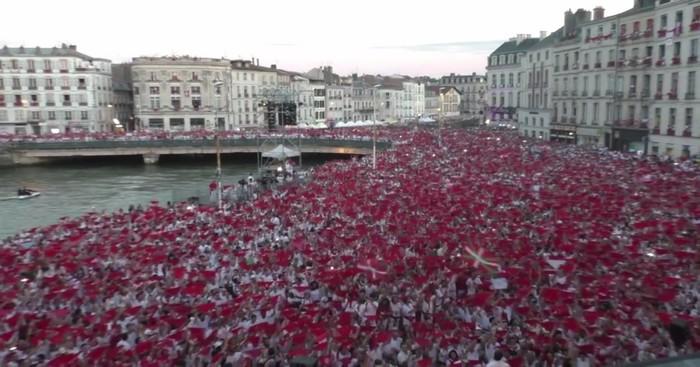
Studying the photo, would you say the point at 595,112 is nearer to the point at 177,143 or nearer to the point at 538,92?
the point at 538,92

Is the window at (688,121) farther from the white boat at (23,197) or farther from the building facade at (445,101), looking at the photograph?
the building facade at (445,101)

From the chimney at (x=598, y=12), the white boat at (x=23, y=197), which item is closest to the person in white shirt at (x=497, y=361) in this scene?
the white boat at (x=23, y=197)

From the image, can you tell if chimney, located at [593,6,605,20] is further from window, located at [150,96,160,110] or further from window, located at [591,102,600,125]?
window, located at [150,96,160,110]

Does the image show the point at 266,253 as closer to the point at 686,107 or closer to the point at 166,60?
the point at 686,107

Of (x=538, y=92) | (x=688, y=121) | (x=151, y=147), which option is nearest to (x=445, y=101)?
(x=538, y=92)

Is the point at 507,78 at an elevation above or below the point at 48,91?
above

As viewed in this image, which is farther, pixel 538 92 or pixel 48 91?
pixel 48 91
